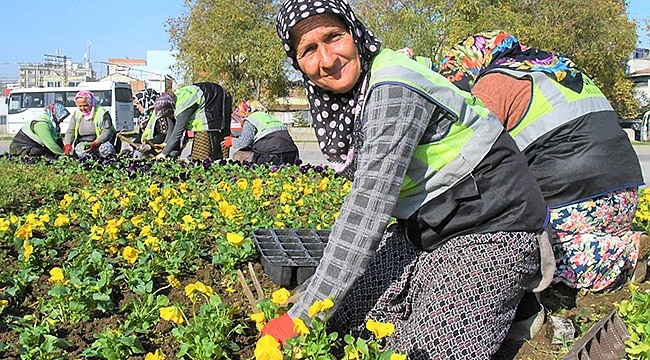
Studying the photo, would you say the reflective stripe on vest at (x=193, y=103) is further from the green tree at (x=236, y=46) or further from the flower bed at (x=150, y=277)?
the green tree at (x=236, y=46)

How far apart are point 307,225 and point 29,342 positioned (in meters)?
2.21

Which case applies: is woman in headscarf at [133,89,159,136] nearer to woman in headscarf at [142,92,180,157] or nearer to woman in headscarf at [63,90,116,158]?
woman in headscarf at [63,90,116,158]

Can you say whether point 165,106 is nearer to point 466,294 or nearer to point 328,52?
point 328,52

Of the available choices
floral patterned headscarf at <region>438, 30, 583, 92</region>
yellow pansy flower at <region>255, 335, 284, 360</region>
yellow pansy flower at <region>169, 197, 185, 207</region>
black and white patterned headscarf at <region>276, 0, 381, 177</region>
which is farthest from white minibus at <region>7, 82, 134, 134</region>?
yellow pansy flower at <region>255, 335, 284, 360</region>

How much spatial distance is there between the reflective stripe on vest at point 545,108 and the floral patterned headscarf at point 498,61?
41 mm

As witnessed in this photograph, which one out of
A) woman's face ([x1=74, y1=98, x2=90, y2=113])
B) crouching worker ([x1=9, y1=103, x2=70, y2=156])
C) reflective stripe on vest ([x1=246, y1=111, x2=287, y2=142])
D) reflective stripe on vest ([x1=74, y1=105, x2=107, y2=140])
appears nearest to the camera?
reflective stripe on vest ([x1=246, y1=111, x2=287, y2=142])

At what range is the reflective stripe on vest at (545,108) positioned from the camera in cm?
286

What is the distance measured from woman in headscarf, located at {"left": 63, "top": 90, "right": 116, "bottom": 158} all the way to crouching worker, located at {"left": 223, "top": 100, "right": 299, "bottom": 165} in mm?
2170

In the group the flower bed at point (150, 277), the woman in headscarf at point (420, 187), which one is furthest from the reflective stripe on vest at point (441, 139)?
the flower bed at point (150, 277)

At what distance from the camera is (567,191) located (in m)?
2.97

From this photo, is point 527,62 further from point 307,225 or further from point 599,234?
point 307,225

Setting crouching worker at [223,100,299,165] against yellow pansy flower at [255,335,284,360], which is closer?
yellow pansy flower at [255,335,284,360]

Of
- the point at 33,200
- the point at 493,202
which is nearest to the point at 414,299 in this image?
the point at 493,202

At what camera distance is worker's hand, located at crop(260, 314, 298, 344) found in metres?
2.05
